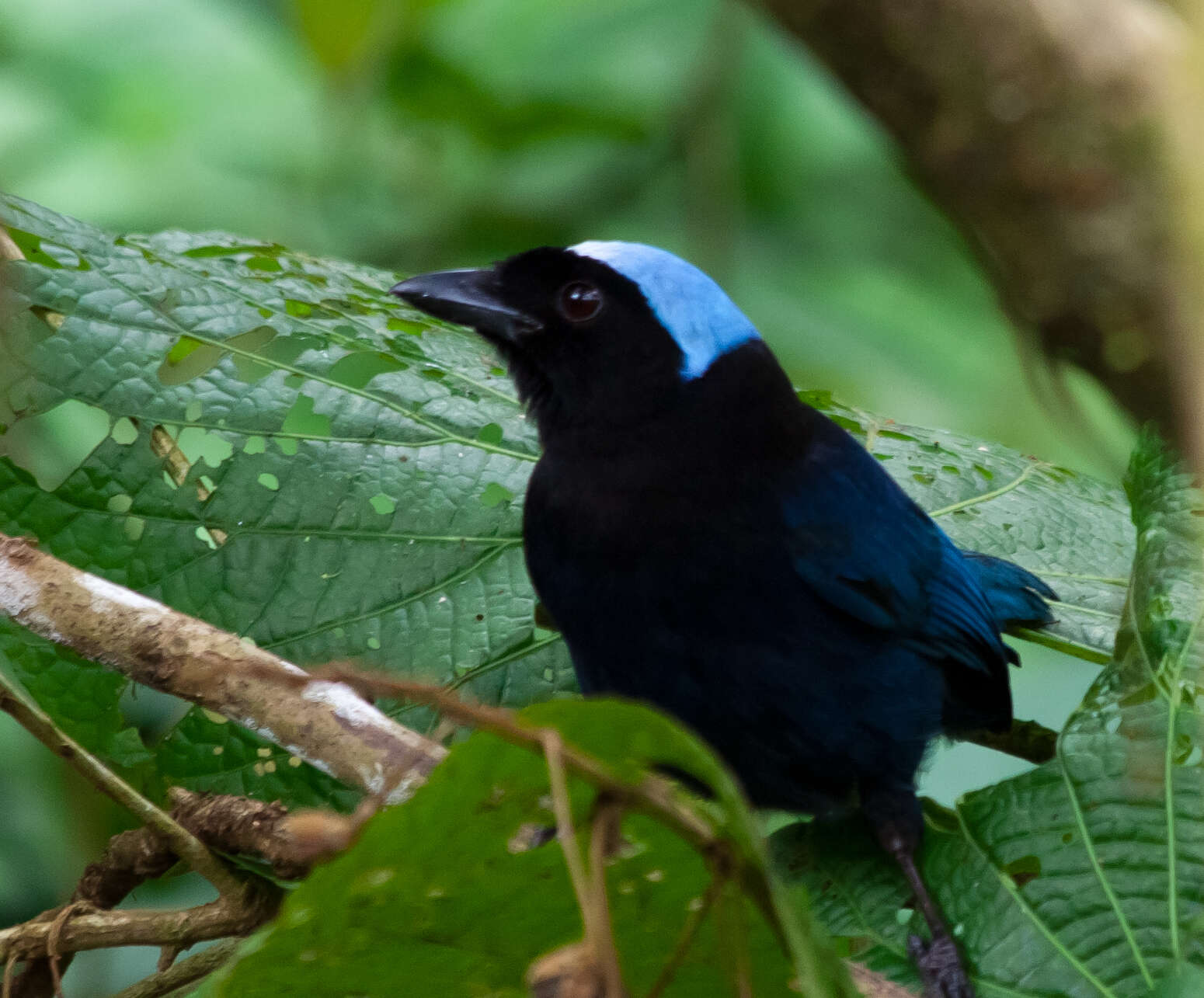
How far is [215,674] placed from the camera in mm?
1611

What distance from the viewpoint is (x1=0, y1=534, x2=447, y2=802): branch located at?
1618mm

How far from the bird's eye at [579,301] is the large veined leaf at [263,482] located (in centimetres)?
34

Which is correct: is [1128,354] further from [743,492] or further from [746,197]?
[743,492]

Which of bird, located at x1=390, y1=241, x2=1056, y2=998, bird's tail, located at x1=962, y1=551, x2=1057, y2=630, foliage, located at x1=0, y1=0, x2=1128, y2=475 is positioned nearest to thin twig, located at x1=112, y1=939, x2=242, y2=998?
bird, located at x1=390, y1=241, x2=1056, y2=998

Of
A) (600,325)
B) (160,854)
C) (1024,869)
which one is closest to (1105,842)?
(1024,869)

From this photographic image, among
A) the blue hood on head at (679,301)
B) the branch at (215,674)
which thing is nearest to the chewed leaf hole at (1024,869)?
the branch at (215,674)

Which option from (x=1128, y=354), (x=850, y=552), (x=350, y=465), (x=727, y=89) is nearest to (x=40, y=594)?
(x=350, y=465)

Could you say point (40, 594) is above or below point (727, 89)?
below

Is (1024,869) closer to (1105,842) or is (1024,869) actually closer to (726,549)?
(1105,842)

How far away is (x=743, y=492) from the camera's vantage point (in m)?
2.24

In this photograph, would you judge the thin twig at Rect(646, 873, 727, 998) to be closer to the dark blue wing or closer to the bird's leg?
the bird's leg

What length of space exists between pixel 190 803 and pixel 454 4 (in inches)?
117

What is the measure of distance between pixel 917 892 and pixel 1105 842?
0.27 metres

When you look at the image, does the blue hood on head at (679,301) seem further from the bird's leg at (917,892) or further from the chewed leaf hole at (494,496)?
the bird's leg at (917,892)
